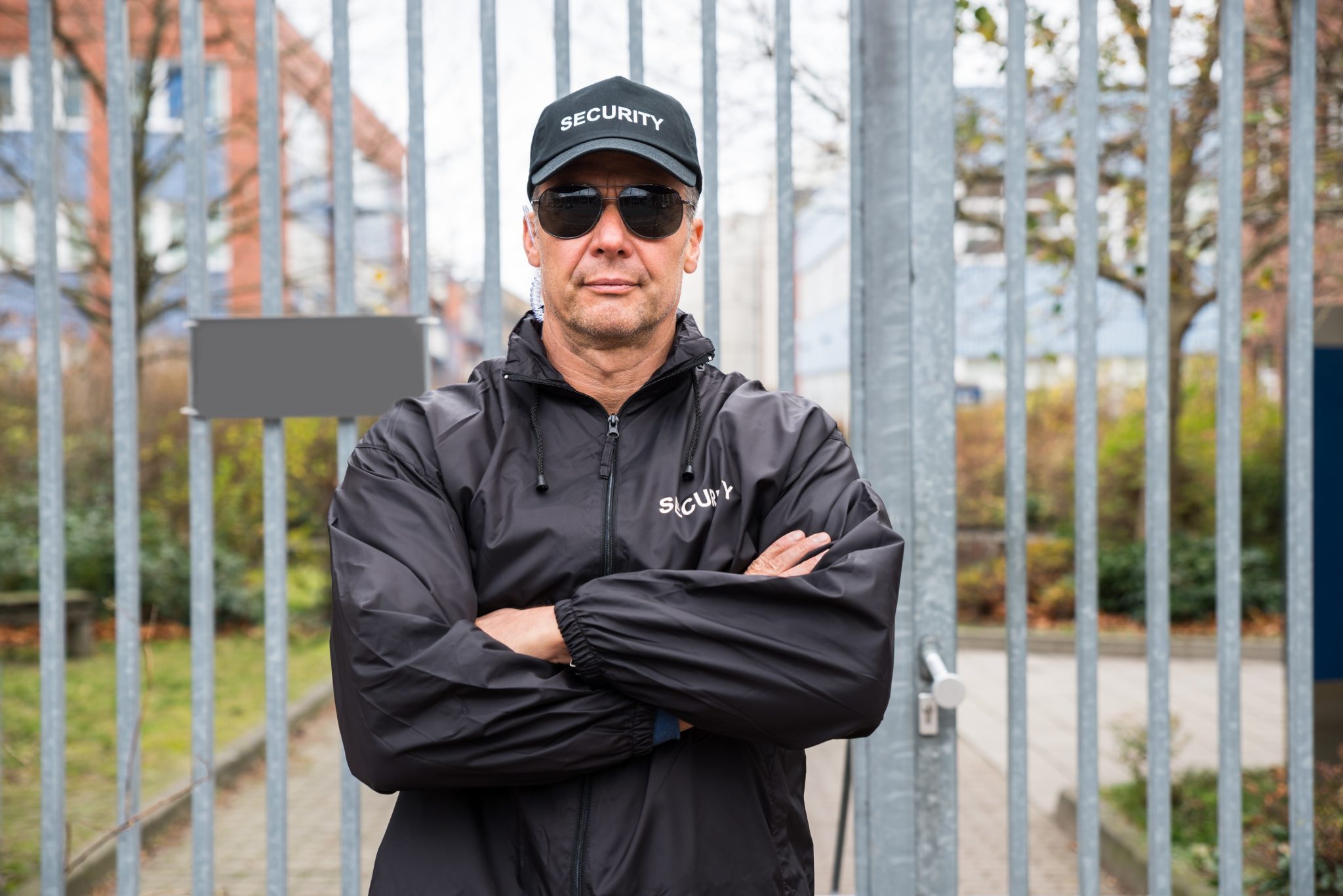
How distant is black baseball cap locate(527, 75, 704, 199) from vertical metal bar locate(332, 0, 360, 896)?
0.87 m

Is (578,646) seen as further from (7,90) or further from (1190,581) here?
(7,90)

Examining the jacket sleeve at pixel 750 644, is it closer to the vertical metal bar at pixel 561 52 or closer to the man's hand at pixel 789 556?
the man's hand at pixel 789 556

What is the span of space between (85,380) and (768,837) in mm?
11475

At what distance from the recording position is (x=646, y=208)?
218 cm

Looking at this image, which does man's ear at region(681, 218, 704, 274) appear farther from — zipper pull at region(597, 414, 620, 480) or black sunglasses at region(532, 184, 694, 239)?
zipper pull at region(597, 414, 620, 480)

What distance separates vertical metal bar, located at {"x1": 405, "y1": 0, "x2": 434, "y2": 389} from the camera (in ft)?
9.48

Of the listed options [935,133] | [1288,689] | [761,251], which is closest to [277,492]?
[761,251]

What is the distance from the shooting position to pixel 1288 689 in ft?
10.2

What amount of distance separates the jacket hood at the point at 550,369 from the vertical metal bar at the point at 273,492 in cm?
97

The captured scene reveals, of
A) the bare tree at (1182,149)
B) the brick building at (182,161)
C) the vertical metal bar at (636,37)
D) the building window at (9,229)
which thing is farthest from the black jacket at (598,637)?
the building window at (9,229)

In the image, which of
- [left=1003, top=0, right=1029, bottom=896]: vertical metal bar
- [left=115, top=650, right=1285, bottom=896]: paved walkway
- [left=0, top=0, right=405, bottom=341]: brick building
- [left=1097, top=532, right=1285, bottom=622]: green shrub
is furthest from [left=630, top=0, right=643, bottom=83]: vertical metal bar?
[left=1097, top=532, right=1285, bottom=622]: green shrub

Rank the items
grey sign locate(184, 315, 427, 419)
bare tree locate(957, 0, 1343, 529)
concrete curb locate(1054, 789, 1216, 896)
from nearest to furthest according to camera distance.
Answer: grey sign locate(184, 315, 427, 419) < concrete curb locate(1054, 789, 1216, 896) < bare tree locate(957, 0, 1343, 529)

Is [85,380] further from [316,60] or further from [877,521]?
[877,521]

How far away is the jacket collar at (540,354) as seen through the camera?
2.16 m
